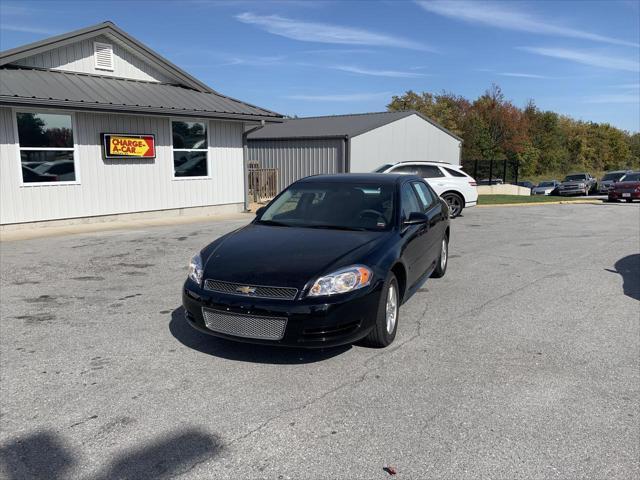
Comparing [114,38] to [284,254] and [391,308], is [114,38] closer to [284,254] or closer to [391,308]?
[284,254]

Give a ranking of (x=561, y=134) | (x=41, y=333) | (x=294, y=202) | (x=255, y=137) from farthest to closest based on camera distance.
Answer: (x=561, y=134)
(x=255, y=137)
(x=294, y=202)
(x=41, y=333)

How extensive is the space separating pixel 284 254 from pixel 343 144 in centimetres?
1632

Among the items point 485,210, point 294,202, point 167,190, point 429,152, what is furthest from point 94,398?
point 429,152

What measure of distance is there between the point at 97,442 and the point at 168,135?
12.0 m

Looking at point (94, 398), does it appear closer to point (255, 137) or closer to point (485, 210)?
point (485, 210)

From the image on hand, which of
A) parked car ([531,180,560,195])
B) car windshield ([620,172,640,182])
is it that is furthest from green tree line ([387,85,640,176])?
car windshield ([620,172,640,182])

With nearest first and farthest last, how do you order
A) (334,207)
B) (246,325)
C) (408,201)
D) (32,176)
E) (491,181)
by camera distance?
1. (246,325)
2. (334,207)
3. (408,201)
4. (32,176)
5. (491,181)

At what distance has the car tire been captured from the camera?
4.39 meters

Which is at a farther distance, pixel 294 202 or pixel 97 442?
pixel 294 202

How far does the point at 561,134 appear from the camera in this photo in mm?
60594

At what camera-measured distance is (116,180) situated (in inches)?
516

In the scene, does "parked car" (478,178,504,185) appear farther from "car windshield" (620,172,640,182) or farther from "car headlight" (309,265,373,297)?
"car headlight" (309,265,373,297)

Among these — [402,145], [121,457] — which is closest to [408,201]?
[121,457]

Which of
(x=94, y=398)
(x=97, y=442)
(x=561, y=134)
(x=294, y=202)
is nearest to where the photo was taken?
(x=97, y=442)
